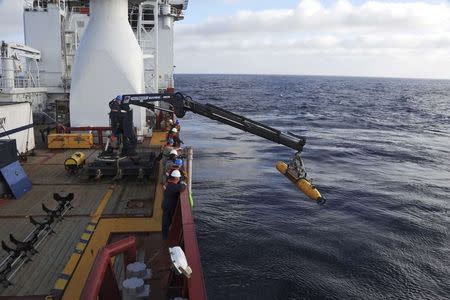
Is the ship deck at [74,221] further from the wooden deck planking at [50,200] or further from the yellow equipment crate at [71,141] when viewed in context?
the yellow equipment crate at [71,141]

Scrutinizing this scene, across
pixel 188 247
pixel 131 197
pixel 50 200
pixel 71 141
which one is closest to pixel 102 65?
pixel 71 141

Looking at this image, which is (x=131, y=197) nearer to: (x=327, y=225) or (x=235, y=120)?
(x=235, y=120)

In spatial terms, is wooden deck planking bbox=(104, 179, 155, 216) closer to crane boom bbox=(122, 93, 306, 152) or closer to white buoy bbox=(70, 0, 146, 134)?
crane boom bbox=(122, 93, 306, 152)

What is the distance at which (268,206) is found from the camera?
16.3m

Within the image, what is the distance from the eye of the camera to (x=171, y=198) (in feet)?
25.8

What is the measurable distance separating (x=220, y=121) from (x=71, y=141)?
28.0 ft

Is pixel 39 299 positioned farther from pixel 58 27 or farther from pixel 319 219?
pixel 58 27

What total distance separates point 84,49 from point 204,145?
42.9 ft

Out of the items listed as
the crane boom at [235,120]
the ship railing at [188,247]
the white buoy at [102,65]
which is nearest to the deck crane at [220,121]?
the crane boom at [235,120]

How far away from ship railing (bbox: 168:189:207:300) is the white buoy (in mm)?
11210

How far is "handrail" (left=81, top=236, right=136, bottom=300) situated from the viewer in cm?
467

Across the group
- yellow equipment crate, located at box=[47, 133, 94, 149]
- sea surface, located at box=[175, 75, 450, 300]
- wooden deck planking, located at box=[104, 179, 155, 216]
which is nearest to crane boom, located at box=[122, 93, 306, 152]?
wooden deck planking, located at box=[104, 179, 155, 216]

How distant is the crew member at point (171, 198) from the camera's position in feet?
25.7

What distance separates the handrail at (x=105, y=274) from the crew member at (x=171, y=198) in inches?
68.9
